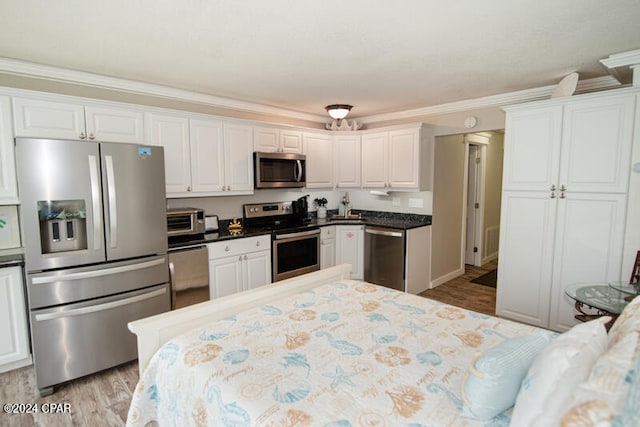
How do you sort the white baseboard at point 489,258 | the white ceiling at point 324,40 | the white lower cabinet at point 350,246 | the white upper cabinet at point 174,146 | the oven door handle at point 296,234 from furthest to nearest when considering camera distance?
the white baseboard at point 489,258 < the white lower cabinet at point 350,246 < the oven door handle at point 296,234 < the white upper cabinet at point 174,146 < the white ceiling at point 324,40

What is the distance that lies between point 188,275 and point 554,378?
2.95 meters

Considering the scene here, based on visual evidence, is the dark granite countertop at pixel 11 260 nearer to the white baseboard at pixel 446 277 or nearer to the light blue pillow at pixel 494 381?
the light blue pillow at pixel 494 381

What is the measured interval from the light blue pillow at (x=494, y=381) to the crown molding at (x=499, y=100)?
11.1 ft

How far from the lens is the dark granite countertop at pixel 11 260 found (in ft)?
8.25

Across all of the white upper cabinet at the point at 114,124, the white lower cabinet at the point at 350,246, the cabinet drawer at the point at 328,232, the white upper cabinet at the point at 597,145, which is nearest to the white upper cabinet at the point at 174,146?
the white upper cabinet at the point at 114,124

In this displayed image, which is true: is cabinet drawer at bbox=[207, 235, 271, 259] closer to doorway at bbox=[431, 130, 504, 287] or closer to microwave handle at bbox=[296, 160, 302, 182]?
microwave handle at bbox=[296, 160, 302, 182]

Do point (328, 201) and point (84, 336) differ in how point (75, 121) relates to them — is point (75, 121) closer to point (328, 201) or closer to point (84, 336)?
point (84, 336)

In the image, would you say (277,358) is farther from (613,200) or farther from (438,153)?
(438,153)

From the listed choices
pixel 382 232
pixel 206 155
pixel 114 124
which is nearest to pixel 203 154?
pixel 206 155

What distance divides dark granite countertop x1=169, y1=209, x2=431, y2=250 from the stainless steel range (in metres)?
0.10

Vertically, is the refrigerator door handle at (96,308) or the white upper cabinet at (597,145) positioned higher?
the white upper cabinet at (597,145)

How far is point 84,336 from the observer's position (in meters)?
2.56

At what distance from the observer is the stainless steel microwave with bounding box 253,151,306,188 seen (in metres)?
4.03

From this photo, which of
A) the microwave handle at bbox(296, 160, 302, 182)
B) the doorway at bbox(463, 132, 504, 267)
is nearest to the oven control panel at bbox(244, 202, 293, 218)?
the microwave handle at bbox(296, 160, 302, 182)
